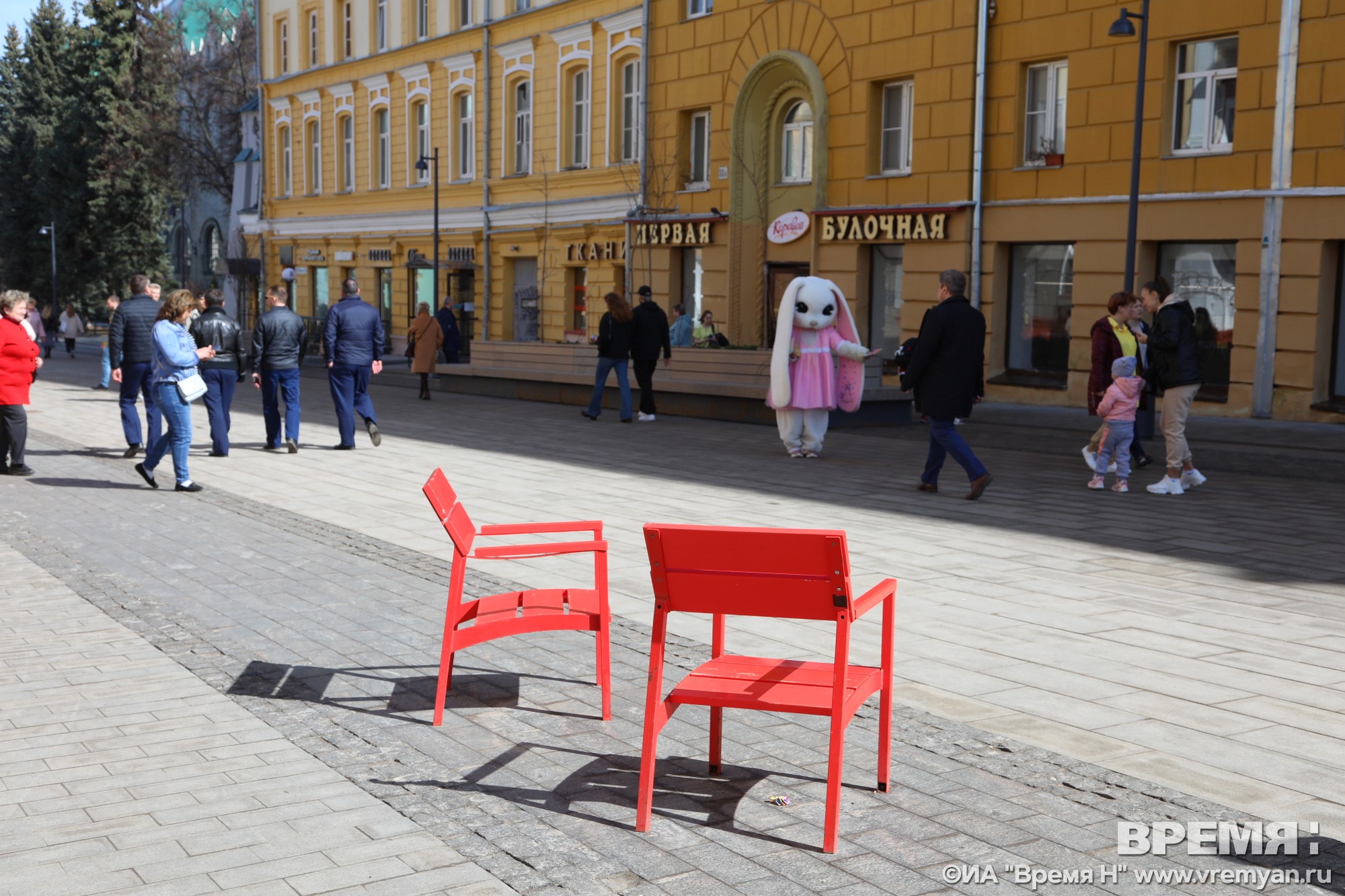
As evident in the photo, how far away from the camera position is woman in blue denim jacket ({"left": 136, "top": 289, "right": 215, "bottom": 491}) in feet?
41.5

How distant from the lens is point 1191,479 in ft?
43.7

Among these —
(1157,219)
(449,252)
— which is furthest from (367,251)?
(1157,219)

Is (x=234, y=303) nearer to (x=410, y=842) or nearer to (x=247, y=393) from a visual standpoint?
(x=247, y=393)

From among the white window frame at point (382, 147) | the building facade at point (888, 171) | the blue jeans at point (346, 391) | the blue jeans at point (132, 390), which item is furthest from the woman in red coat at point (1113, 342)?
the white window frame at point (382, 147)

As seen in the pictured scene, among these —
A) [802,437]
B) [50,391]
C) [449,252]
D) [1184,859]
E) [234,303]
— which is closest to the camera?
[1184,859]

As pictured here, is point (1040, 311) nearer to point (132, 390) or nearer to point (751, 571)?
point (132, 390)

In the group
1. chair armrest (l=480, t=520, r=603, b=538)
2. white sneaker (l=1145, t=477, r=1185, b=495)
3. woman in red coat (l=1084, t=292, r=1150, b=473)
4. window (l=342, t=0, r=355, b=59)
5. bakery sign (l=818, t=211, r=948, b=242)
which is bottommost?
white sneaker (l=1145, t=477, r=1185, b=495)

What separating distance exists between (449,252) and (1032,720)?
115 feet

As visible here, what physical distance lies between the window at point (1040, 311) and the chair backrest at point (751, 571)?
1942 centimetres

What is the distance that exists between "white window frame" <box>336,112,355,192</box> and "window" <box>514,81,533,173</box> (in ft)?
32.0

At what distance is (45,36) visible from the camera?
6206cm

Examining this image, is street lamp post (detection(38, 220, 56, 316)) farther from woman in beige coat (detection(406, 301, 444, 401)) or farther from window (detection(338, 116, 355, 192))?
woman in beige coat (detection(406, 301, 444, 401))

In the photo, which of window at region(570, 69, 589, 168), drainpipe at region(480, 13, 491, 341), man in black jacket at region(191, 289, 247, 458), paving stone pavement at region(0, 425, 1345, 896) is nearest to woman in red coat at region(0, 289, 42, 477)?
man in black jacket at region(191, 289, 247, 458)

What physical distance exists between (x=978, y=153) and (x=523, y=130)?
1522cm
